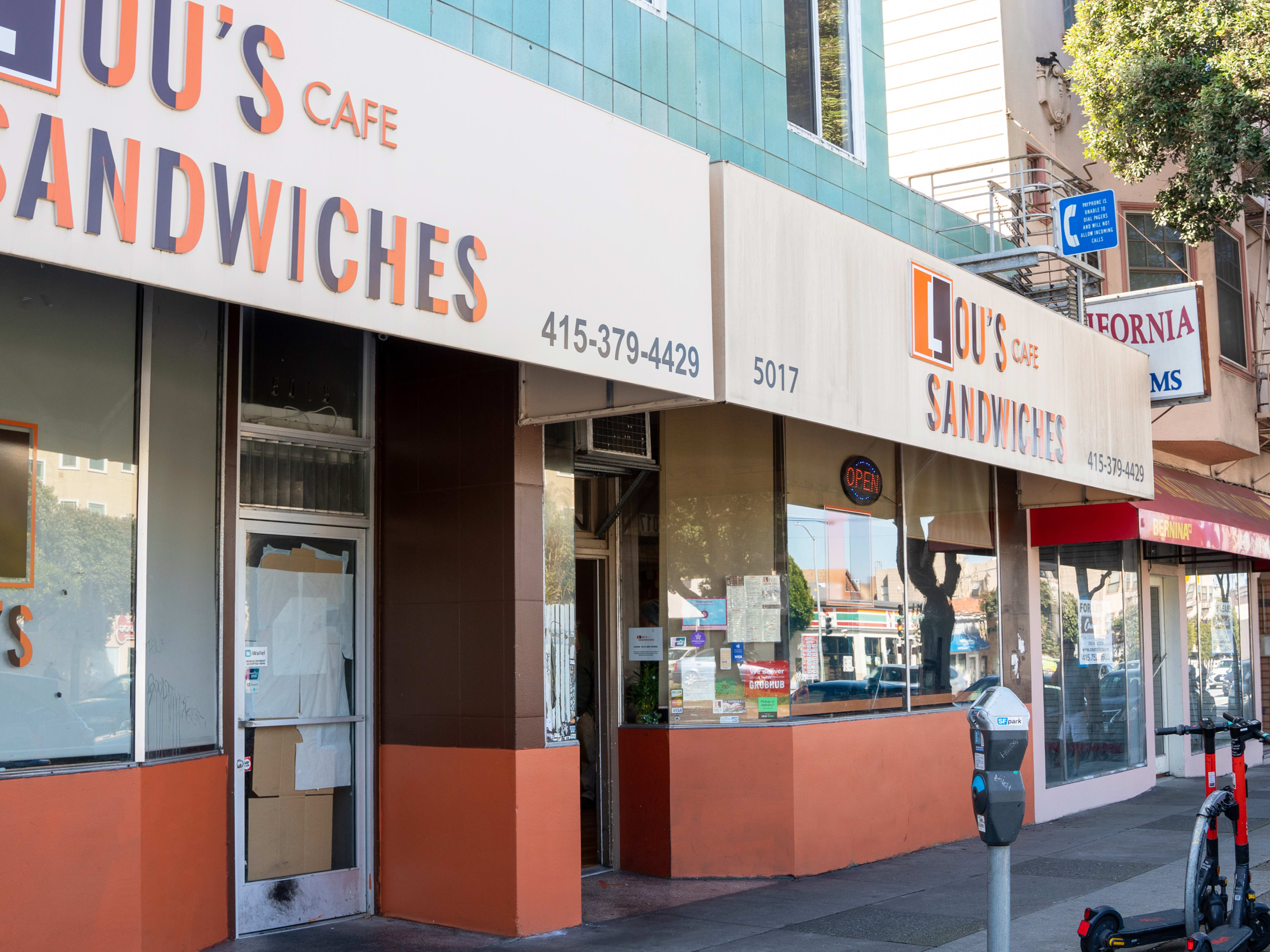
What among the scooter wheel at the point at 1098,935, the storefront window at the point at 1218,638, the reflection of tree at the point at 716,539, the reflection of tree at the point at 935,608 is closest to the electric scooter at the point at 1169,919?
the scooter wheel at the point at 1098,935

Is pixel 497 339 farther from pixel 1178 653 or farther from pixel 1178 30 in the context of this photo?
pixel 1178 653

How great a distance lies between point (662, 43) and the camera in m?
8.77

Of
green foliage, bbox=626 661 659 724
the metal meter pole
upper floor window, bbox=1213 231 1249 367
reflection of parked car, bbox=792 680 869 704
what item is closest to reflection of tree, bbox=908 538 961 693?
reflection of parked car, bbox=792 680 869 704

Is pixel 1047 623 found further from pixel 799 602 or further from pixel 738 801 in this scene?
pixel 738 801

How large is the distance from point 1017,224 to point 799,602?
5929 mm

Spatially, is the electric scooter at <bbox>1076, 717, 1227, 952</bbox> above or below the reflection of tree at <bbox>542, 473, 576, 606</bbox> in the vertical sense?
below

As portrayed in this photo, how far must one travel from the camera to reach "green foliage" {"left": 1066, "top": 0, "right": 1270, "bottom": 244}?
1292 centimetres

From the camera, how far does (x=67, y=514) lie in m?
6.13

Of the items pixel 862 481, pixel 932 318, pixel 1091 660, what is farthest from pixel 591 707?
pixel 1091 660

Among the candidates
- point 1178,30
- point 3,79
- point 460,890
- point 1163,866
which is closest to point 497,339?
point 3,79

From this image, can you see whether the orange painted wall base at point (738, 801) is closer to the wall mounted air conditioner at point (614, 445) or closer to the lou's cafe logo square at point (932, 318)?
the wall mounted air conditioner at point (614, 445)

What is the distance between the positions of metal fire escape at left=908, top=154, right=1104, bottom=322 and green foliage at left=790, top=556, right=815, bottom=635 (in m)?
4.13

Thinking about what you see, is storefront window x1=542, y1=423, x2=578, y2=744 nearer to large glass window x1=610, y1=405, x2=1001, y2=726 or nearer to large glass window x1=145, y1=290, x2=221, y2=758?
large glass window x1=610, y1=405, x2=1001, y2=726

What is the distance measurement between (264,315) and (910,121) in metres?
10.1
